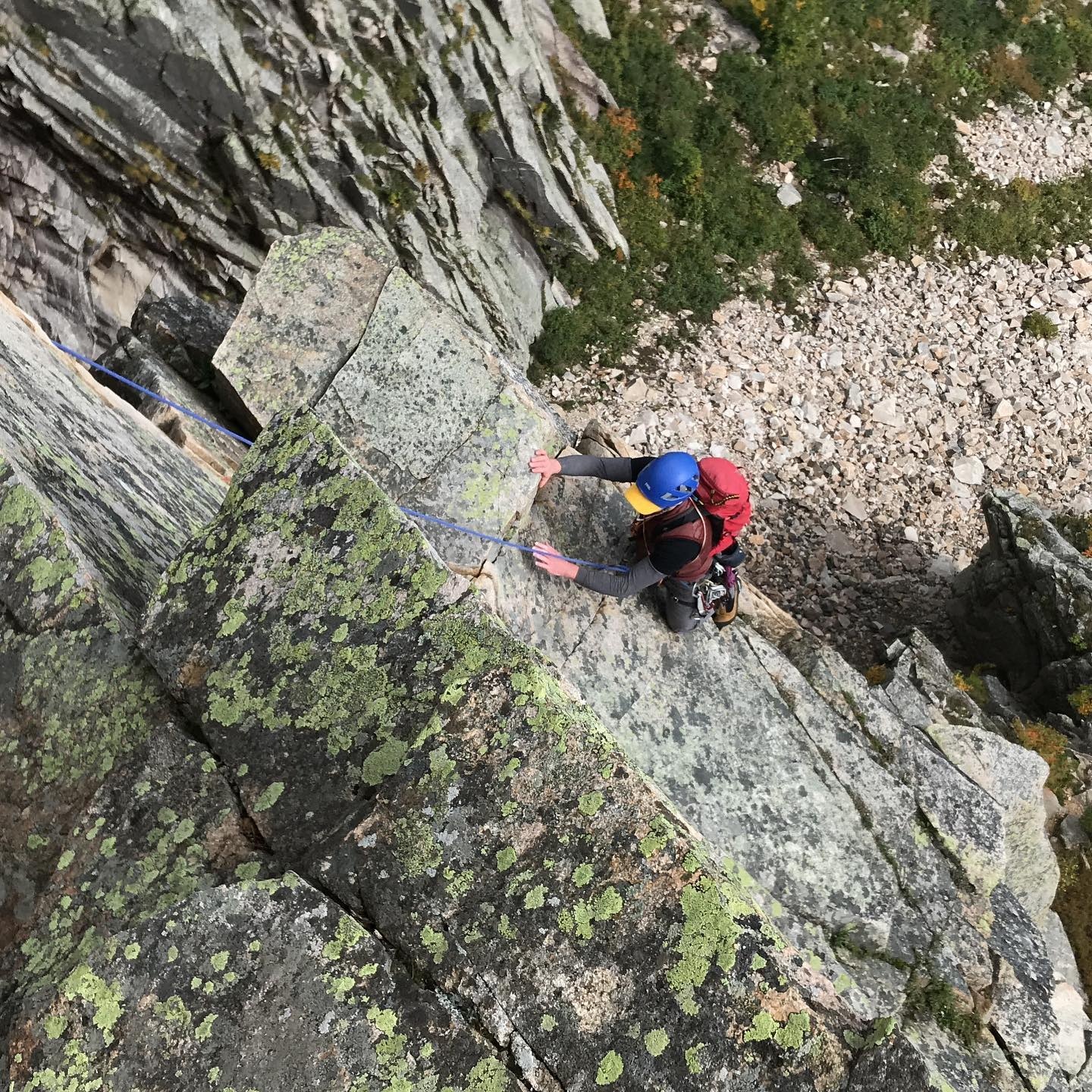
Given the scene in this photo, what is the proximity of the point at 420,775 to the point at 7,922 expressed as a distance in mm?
3553

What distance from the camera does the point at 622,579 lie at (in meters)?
10.4

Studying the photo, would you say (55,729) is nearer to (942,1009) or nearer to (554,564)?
(554,564)

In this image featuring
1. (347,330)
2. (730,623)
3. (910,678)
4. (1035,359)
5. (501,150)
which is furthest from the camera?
(1035,359)

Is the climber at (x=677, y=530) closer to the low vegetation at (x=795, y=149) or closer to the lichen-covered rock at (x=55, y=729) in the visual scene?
the lichen-covered rock at (x=55, y=729)

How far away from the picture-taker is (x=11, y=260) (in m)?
19.1

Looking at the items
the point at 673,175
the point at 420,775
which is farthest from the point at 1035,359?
the point at 420,775

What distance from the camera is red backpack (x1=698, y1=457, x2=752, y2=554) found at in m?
10.3

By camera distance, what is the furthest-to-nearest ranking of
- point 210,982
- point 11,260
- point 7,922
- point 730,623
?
point 11,260, point 730,623, point 7,922, point 210,982

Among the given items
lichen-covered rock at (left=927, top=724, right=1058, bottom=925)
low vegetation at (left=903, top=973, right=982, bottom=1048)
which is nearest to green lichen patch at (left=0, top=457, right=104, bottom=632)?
low vegetation at (left=903, top=973, right=982, bottom=1048)

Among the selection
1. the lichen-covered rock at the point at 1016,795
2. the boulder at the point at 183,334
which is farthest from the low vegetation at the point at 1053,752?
the boulder at the point at 183,334

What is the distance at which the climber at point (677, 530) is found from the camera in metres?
9.69

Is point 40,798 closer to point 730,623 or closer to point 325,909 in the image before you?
point 325,909

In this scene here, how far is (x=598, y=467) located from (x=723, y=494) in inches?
70.0

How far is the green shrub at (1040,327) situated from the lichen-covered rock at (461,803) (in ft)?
75.6
